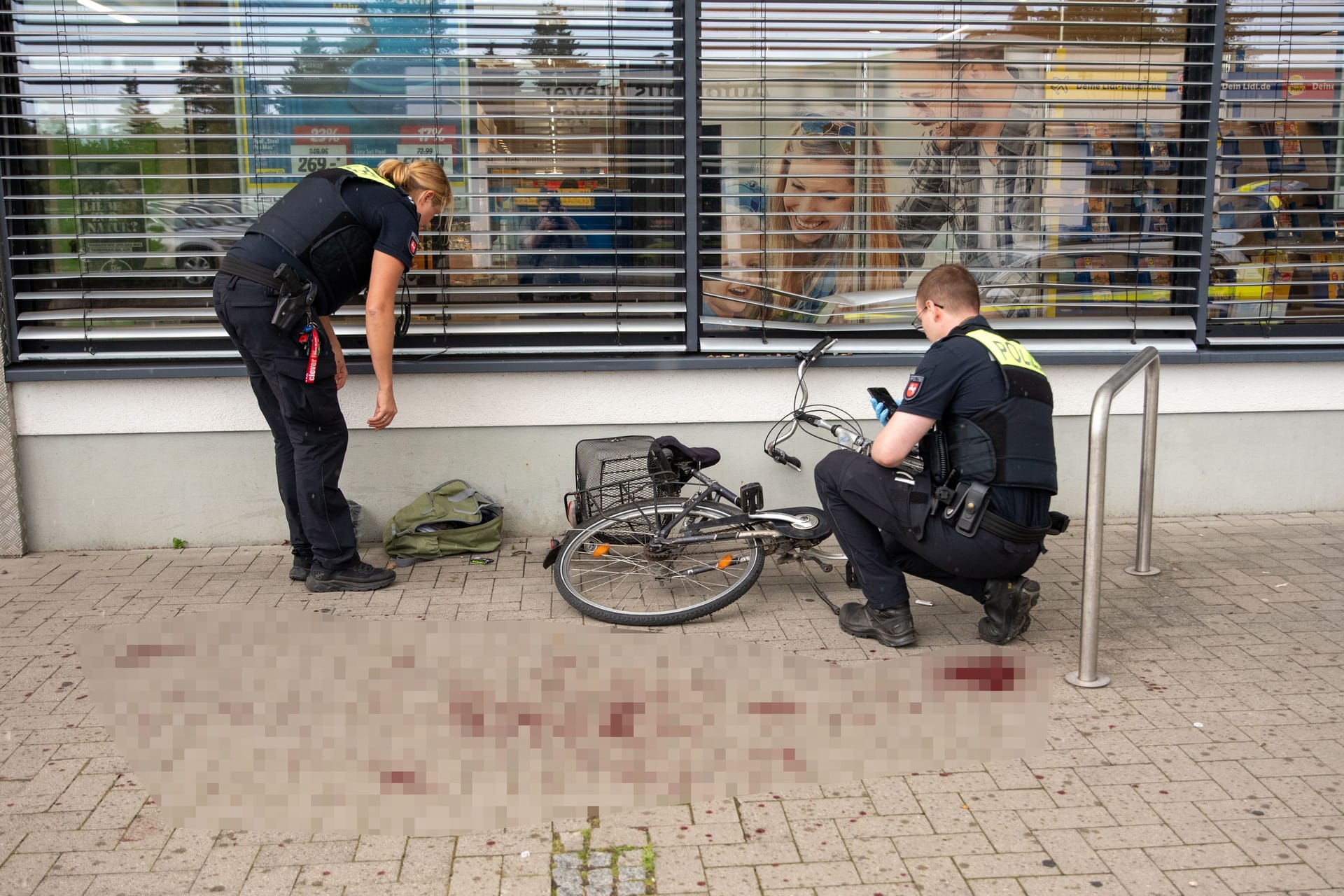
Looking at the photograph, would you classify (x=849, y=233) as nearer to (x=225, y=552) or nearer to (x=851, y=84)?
(x=851, y=84)

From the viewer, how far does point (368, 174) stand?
5449mm

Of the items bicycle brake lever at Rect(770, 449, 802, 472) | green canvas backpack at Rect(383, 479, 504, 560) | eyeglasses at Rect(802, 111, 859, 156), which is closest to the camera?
bicycle brake lever at Rect(770, 449, 802, 472)

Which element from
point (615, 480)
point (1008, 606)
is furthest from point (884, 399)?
point (615, 480)

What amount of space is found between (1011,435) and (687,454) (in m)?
1.51

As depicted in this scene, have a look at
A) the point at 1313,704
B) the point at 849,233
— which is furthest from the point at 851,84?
the point at 1313,704

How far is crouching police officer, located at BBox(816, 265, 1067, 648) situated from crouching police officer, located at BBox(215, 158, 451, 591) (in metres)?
2.16

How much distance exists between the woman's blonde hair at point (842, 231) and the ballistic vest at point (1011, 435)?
207 centimetres

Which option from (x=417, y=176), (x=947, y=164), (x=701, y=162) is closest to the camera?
(x=417, y=176)

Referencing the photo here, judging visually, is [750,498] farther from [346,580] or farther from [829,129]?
[829,129]

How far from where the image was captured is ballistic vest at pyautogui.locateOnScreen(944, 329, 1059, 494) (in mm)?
4480

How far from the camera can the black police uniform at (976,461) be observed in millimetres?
4477

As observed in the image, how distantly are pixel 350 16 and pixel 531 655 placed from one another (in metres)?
3.42

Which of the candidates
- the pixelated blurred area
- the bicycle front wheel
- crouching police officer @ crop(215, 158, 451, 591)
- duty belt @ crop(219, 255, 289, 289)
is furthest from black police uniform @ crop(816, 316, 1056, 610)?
duty belt @ crop(219, 255, 289, 289)

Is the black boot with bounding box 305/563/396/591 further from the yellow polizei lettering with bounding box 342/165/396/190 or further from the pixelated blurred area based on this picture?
the yellow polizei lettering with bounding box 342/165/396/190
